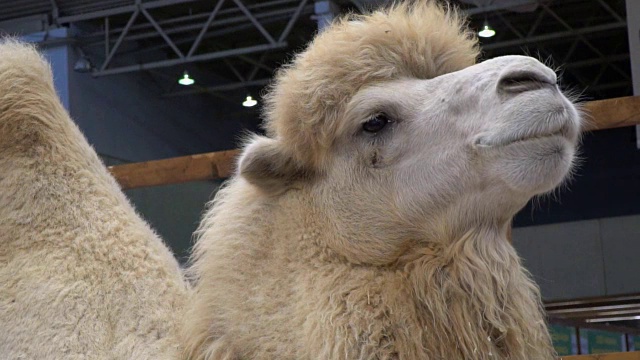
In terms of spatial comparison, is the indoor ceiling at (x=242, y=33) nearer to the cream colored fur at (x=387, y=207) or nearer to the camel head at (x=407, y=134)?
the camel head at (x=407, y=134)

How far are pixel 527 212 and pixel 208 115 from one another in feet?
22.7

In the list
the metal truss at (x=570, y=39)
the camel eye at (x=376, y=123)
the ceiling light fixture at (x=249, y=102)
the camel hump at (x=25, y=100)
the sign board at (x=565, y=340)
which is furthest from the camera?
the ceiling light fixture at (x=249, y=102)

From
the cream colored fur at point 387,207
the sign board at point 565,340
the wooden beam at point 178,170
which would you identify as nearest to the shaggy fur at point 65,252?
the cream colored fur at point 387,207

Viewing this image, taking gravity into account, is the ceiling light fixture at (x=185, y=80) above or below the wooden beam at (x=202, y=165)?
above

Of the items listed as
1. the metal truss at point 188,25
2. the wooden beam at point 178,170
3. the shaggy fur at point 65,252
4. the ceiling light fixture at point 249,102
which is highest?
the ceiling light fixture at point 249,102

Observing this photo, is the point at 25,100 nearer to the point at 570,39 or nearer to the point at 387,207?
the point at 387,207

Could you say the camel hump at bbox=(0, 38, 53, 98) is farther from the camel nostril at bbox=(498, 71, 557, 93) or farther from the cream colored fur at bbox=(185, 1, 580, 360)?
the camel nostril at bbox=(498, 71, 557, 93)

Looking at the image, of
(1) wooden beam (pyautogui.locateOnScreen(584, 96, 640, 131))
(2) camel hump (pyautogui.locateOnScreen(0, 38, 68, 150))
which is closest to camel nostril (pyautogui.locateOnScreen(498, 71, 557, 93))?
(2) camel hump (pyautogui.locateOnScreen(0, 38, 68, 150))

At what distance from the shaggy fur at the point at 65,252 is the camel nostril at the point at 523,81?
4.08 feet

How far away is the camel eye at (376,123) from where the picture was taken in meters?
3.02

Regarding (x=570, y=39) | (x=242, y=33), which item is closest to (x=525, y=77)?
(x=242, y=33)

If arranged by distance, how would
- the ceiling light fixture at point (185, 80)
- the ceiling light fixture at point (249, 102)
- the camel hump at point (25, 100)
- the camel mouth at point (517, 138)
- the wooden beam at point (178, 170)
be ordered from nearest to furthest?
the camel mouth at point (517, 138) < the camel hump at point (25, 100) < the wooden beam at point (178, 170) < the ceiling light fixture at point (185, 80) < the ceiling light fixture at point (249, 102)

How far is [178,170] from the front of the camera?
5.78 m

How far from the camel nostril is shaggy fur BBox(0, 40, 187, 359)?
1244 mm
